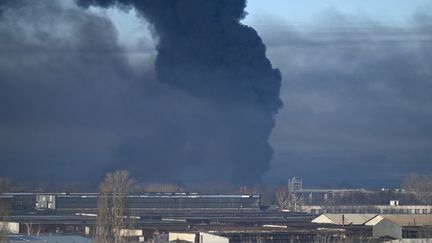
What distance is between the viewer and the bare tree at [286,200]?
3059 inches

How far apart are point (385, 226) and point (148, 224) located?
1101cm

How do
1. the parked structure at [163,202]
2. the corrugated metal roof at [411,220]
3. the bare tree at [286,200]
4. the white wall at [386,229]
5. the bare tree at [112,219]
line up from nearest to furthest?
the bare tree at [112,219], the white wall at [386,229], the corrugated metal roof at [411,220], the parked structure at [163,202], the bare tree at [286,200]

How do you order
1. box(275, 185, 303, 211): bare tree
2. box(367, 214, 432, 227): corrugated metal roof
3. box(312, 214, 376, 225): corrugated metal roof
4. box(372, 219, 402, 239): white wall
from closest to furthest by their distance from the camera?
box(372, 219, 402, 239): white wall → box(367, 214, 432, 227): corrugated metal roof → box(312, 214, 376, 225): corrugated metal roof → box(275, 185, 303, 211): bare tree

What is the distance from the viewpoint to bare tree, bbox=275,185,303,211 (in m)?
77.7

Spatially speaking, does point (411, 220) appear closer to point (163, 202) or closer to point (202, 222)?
point (202, 222)

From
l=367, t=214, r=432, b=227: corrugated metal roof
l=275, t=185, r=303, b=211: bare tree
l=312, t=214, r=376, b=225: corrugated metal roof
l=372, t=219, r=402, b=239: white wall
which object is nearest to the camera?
l=372, t=219, r=402, b=239: white wall

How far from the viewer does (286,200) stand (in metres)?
81.2

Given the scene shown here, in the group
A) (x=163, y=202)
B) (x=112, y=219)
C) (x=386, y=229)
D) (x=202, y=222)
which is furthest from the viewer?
(x=163, y=202)

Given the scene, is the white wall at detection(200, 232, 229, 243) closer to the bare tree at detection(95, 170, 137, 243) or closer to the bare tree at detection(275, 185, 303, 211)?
the bare tree at detection(95, 170, 137, 243)

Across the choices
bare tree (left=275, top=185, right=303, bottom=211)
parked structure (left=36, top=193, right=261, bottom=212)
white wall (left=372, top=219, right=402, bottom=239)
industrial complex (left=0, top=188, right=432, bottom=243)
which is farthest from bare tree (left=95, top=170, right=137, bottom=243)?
bare tree (left=275, top=185, right=303, bottom=211)

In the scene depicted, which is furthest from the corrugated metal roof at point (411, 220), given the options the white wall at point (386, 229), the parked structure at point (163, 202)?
the parked structure at point (163, 202)

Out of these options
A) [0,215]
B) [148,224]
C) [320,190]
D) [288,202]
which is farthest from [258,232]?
[320,190]

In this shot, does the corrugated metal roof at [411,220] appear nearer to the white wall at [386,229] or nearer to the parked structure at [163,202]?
the white wall at [386,229]

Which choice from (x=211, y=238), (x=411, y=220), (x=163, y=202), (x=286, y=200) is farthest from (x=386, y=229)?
(x=286, y=200)
